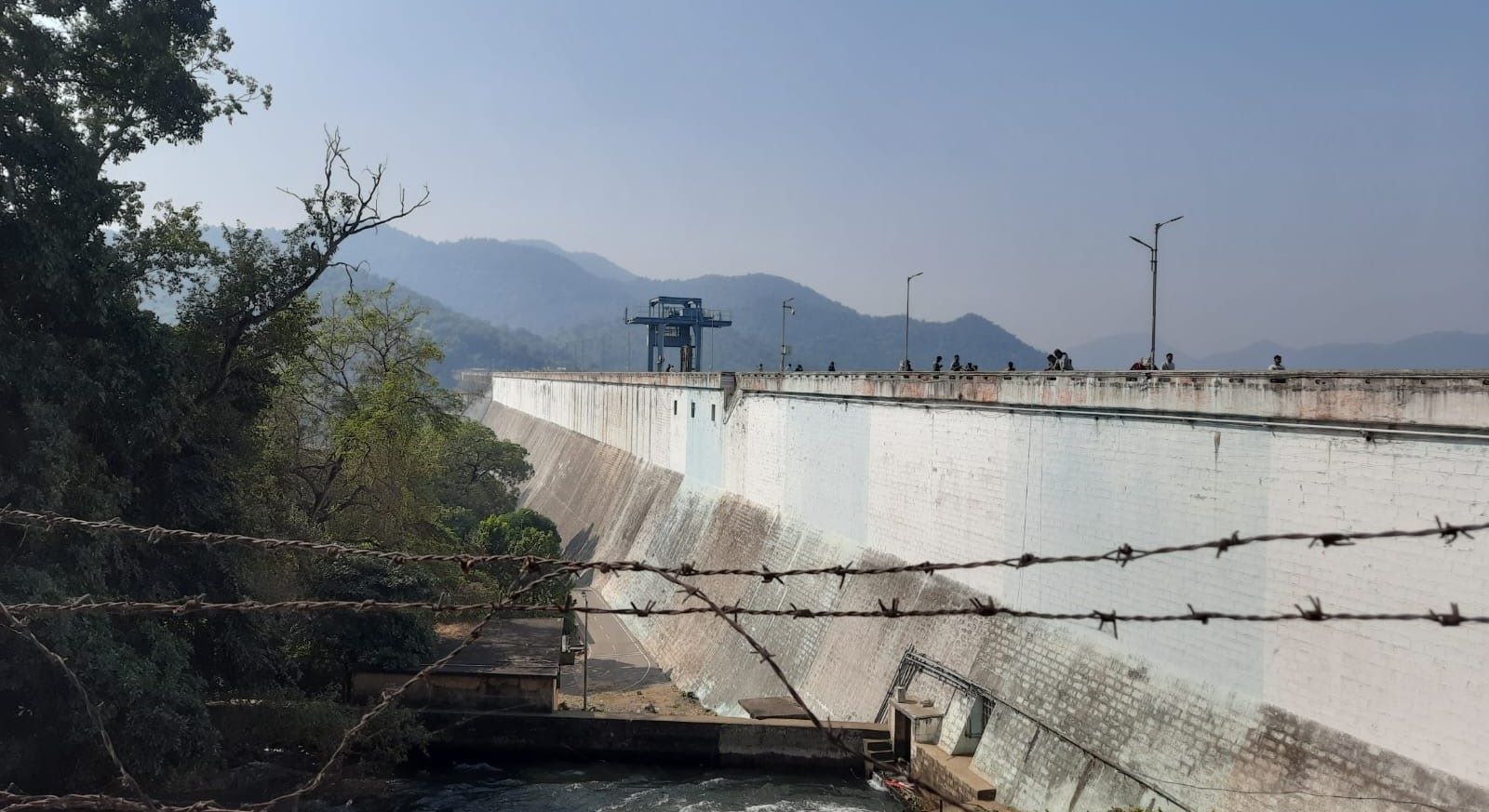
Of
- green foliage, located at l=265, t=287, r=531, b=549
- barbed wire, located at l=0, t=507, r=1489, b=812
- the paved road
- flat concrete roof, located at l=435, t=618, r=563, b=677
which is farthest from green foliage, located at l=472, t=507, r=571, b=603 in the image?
barbed wire, located at l=0, t=507, r=1489, b=812

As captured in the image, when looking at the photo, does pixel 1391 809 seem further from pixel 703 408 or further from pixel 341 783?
pixel 703 408

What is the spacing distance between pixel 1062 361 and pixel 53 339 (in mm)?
19076

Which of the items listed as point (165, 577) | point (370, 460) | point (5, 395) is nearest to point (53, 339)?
point (5, 395)

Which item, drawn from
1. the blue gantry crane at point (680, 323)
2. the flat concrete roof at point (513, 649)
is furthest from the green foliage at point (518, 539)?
the blue gantry crane at point (680, 323)

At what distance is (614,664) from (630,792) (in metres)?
10.1

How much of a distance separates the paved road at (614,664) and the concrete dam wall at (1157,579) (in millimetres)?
1187

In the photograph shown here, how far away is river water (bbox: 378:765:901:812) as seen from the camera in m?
18.2

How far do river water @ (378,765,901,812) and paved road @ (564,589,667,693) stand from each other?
558cm

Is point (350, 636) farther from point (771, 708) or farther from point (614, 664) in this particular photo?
point (771, 708)

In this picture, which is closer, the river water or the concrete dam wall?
the concrete dam wall

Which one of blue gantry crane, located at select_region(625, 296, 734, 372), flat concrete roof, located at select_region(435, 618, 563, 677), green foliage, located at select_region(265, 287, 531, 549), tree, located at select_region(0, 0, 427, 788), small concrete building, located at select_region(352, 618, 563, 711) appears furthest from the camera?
blue gantry crane, located at select_region(625, 296, 734, 372)

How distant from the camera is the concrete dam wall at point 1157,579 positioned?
421 inches

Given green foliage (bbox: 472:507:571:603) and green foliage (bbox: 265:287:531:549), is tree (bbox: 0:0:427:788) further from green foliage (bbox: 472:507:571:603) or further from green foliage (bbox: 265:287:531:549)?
green foliage (bbox: 472:507:571:603)

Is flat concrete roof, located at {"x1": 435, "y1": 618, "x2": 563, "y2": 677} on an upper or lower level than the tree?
lower
